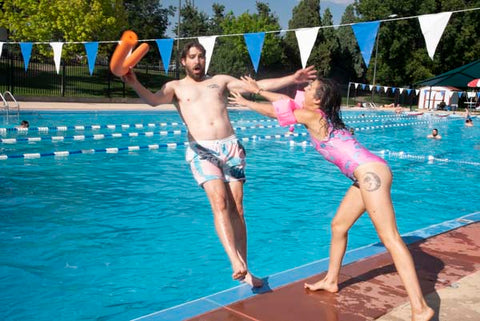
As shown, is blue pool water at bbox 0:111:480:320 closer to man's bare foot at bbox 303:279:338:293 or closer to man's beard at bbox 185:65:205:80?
man's bare foot at bbox 303:279:338:293

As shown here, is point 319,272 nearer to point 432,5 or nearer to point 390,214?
point 390,214

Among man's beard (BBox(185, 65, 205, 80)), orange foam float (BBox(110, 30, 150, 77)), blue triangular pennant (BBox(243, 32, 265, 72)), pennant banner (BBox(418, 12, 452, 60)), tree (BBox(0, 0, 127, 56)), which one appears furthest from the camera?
tree (BBox(0, 0, 127, 56))

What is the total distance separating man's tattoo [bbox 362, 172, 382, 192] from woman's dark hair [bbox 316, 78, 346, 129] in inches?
17.3

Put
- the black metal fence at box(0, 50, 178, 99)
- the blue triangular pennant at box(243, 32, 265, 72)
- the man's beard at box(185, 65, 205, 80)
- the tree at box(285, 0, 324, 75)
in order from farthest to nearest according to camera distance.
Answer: the tree at box(285, 0, 324, 75) < the black metal fence at box(0, 50, 178, 99) < the blue triangular pennant at box(243, 32, 265, 72) < the man's beard at box(185, 65, 205, 80)

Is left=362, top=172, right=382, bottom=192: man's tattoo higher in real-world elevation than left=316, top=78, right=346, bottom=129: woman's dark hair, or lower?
lower

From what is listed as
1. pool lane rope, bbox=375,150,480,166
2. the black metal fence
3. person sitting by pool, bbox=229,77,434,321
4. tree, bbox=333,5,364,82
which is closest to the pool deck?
person sitting by pool, bbox=229,77,434,321

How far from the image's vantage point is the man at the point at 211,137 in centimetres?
376

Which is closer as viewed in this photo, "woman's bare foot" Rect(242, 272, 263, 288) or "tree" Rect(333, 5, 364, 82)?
"woman's bare foot" Rect(242, 272, 263, 288)

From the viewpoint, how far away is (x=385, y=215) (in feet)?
10.3

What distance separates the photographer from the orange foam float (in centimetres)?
324

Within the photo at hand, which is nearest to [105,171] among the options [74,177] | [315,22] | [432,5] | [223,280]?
[74,177]

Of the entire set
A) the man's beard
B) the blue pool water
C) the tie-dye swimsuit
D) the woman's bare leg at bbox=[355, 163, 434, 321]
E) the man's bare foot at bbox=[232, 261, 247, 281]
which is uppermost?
the man's beard

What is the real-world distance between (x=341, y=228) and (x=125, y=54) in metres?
1.98

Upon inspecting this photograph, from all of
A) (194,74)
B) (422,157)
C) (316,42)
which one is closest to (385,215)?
(194,74)
